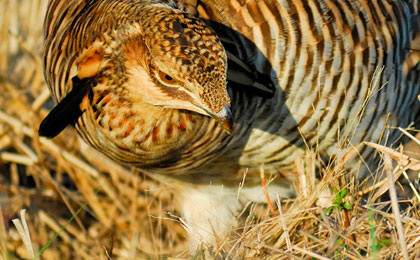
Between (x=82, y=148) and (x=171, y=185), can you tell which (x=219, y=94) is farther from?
(x=82, y=148)

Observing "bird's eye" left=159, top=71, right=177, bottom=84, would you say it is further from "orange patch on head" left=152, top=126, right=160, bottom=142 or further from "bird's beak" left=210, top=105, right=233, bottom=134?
"orange patch on head" left=152, top=126, right=160, bottom=142

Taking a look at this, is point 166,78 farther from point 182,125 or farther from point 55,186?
point 55,186

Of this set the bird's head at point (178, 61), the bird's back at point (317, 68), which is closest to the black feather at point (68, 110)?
the bird's head at point (178, 61)

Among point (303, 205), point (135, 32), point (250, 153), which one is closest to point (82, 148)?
point (250, 153)

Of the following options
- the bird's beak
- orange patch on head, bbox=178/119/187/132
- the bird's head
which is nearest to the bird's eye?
the bird's head

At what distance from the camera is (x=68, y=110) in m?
2.28

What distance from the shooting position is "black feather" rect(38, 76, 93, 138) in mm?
2205

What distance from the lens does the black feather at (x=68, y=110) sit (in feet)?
7.23

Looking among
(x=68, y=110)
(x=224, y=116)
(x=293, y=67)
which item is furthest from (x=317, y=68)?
(x=68, y=110)

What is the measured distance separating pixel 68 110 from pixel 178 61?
0.52 m

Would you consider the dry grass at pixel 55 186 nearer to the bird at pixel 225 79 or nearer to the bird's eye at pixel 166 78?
the bird at pixel 225 79

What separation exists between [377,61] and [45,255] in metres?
1.68

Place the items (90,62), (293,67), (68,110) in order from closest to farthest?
(90,62), (68,110), (293,67)

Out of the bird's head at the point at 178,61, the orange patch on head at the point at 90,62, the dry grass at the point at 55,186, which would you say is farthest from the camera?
the dry grass at the point at 55,186
